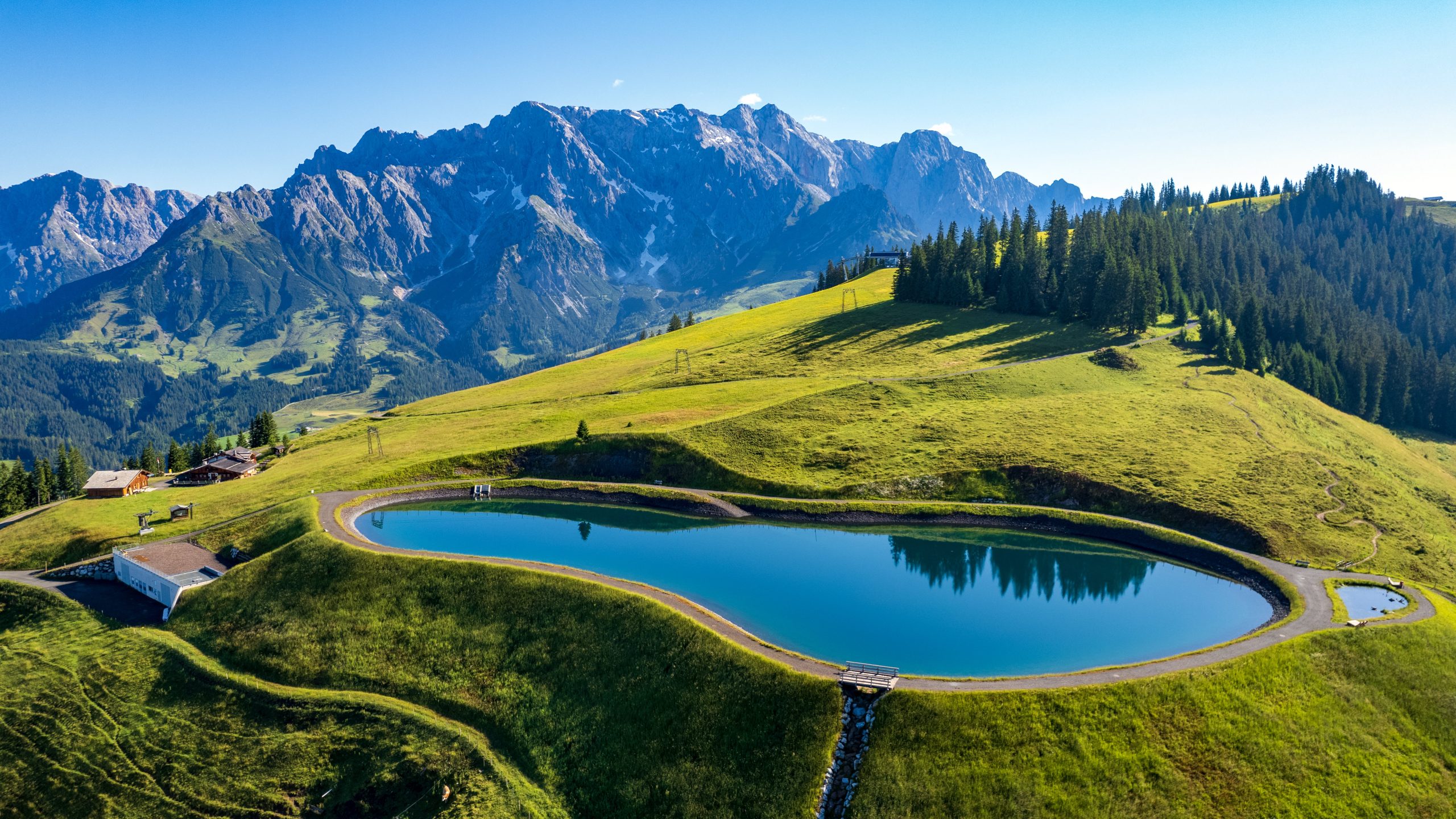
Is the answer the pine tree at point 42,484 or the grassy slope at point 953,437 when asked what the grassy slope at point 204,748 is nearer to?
the grassy slope at point 953,437

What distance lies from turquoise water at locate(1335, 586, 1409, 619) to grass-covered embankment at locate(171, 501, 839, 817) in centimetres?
4114

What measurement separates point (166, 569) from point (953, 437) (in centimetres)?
8202

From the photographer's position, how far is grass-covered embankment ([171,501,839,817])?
143ft

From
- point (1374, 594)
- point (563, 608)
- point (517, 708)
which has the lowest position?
point (1374, 594)

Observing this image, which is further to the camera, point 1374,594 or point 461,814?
point 1374,594

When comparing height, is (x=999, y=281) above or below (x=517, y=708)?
above

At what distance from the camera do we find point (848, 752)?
4244 centimetres

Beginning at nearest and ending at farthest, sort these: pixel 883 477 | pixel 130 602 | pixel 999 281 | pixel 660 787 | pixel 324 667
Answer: pixel 660 787, pixel 324 667, pixel 130 602, pixel 883 477, pixel 999 281

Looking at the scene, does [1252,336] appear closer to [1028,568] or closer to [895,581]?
[1028,568]

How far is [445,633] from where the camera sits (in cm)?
5678

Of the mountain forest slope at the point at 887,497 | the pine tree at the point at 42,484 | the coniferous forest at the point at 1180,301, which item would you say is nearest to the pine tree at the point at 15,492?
the pine tree at the point at 42,484

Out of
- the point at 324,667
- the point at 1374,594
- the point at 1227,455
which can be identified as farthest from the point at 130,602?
the point at 1227,455

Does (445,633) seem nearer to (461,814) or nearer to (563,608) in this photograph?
(563,608)

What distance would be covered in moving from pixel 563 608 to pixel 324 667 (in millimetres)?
17768
